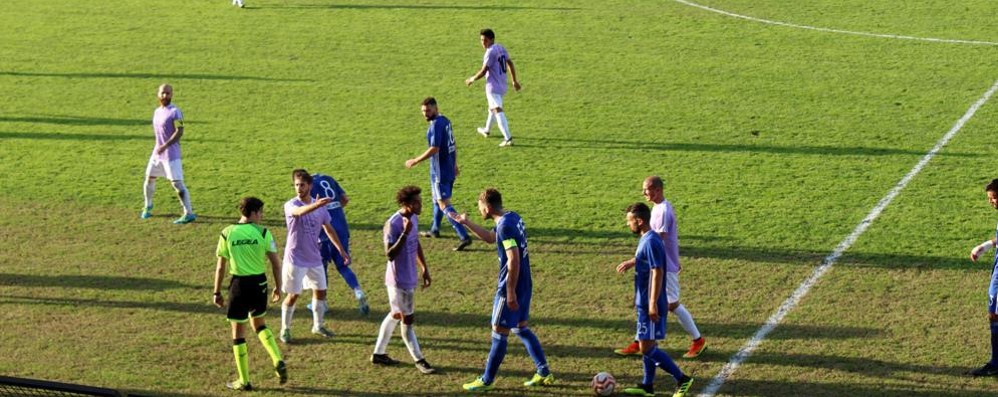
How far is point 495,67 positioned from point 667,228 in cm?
897

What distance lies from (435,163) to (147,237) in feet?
13.5

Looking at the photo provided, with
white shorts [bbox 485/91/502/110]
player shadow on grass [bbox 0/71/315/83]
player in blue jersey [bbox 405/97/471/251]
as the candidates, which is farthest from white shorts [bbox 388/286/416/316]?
player shadow on grass [bbox 0/71/315/83]

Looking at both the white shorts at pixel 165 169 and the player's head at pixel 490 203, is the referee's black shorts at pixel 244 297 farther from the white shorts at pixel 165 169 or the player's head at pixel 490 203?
the white shorts at pixel 165 169

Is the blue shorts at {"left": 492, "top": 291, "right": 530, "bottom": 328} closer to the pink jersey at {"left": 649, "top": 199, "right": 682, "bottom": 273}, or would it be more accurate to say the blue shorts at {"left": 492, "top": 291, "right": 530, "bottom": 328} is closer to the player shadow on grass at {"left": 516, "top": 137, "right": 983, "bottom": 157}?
the pink jersey at {"left": 649, "top": 199, "right": 682, "bottom": 273}

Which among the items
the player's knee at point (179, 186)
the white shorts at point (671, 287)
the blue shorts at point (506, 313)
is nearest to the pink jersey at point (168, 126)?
the player's knee at point (179, 186)

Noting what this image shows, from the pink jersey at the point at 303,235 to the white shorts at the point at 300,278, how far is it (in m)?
0.06

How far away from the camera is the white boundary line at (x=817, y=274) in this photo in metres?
13.7

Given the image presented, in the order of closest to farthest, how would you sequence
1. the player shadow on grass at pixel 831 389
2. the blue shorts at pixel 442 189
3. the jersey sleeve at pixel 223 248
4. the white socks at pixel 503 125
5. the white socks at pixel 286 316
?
the player shadow on grass at pixel 831 389 → the jersey sleeve at pixel 223 248 → the white socks at pixel 286 316 → the blue shorts at pixel 442 189 → the white socks at pixel 503 125

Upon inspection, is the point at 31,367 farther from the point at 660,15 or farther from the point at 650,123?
the point at 660,15

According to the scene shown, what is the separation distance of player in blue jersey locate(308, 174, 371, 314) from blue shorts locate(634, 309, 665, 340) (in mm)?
3833

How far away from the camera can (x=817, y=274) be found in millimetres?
16406

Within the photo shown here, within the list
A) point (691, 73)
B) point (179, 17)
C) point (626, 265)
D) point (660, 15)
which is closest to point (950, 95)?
point (691, 73)

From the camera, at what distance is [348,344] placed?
14508 millimetres

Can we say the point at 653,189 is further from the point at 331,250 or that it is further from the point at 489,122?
the point at 489,122
